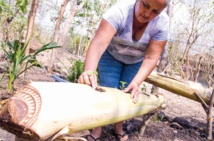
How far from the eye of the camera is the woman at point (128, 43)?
1.42 meters

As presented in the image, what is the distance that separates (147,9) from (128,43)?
1.22ft

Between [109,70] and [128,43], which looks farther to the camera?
[109,70]

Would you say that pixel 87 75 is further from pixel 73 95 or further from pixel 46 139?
pixel 46 139

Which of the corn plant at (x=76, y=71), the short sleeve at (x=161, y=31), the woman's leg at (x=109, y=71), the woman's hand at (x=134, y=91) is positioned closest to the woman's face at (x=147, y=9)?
the short sleeve at (x=161, y=31)

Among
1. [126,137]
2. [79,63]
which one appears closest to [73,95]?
[126,137]

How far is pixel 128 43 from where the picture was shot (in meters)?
1.76

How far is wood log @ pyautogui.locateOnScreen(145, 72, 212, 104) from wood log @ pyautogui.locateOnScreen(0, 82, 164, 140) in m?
1.95

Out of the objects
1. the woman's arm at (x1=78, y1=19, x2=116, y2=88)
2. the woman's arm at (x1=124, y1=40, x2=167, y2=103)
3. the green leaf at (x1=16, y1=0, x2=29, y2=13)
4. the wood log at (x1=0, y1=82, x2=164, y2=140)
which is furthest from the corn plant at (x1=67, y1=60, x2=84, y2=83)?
the wood log at (x1=0, y1=82, x2=164, y2=140)

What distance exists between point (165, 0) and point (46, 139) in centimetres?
98

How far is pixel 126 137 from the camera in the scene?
2262mm

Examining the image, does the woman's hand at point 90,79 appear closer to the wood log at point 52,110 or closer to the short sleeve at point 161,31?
the wood log at point 52,110

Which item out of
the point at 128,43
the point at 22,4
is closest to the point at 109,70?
the point at 128,43

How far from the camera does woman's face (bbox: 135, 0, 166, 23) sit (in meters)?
1.37

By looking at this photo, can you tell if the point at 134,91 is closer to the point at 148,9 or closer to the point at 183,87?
the point at 148,9
